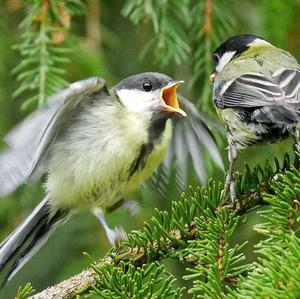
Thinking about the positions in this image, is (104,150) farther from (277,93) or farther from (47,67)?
(277,93)

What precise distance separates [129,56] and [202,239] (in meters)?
1.40

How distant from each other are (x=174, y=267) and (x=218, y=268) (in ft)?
3.80

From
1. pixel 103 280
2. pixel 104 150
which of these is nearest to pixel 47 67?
pixel 104 150

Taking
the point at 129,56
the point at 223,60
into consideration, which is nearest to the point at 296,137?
the point at 223,60

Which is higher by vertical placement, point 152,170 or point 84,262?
point 152,170

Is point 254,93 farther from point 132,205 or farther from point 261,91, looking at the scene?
point 132,205

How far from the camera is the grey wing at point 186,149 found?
210cm

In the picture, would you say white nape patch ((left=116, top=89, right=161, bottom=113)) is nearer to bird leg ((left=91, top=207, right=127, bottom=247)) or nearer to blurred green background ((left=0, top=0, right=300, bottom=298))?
blurred green background ((left=0, top=0, right=300, bottom=298))

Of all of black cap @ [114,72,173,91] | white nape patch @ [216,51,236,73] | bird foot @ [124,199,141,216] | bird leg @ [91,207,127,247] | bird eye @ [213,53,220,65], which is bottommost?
bird foot @ [124,199,141,216]

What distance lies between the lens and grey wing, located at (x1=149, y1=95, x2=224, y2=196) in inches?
82.7

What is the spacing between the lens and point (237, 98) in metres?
1.84

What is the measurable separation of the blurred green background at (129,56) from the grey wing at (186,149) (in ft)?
0.15

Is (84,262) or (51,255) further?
(51,255)

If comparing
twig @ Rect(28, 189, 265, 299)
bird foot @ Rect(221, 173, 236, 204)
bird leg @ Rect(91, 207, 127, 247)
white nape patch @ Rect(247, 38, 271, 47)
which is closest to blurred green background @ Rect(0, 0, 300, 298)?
white nape patch @ Rect(247, 38, 271, 47)
